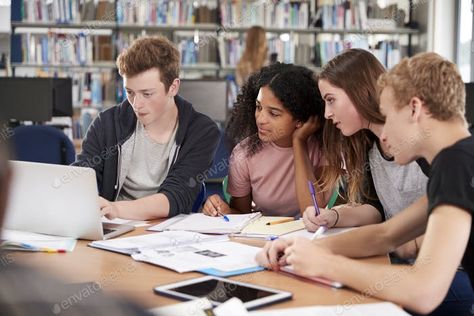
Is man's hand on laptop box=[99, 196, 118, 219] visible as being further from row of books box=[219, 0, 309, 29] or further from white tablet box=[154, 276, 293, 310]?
row of books box=[219, 0, 309, 29]

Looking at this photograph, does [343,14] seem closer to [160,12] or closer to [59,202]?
[160,12]

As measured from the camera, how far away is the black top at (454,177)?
3.74 feet

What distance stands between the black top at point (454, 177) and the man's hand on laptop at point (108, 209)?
100 centimetres

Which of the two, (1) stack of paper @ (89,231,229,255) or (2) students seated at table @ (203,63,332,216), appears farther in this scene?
(2) students seated at table @ (203,63,332,216)

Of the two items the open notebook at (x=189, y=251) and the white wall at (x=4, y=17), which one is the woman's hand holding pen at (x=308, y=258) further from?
the white wall at (x=4, y=17)

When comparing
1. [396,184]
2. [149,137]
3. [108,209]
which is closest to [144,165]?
[149,137]

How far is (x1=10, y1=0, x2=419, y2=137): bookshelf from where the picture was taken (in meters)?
6.36

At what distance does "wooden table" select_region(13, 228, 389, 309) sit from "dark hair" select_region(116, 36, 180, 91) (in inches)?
33.3

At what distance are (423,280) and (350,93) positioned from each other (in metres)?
0.95

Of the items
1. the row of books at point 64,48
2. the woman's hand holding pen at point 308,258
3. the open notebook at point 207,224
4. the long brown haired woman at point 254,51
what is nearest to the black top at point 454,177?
the woman's hand holding pen at point 308,258

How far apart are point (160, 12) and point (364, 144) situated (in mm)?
4733

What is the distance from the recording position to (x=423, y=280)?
1109 mm

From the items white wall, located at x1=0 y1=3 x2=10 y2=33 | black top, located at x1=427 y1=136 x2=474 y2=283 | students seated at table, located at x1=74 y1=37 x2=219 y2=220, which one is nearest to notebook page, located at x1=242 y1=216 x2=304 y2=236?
students seated at table, located at x1=74 y1=37 x2=219 y2=220

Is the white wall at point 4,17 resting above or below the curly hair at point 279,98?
above
